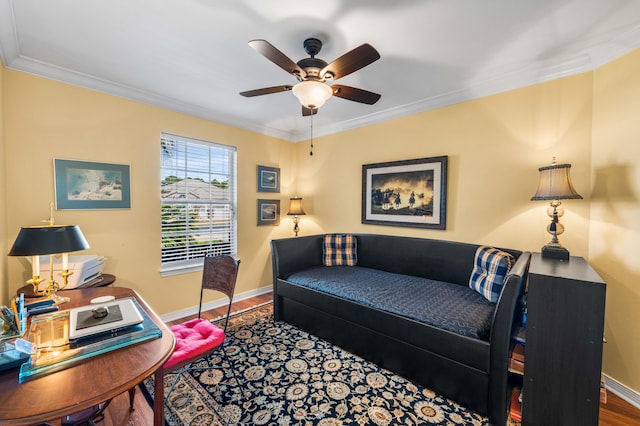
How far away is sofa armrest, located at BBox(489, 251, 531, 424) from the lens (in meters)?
1.58

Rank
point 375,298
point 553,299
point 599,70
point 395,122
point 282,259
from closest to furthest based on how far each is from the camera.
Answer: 1. point 553,299
2. point 599,70
3. point 375,298
4. point 282,259
5. point 395,122

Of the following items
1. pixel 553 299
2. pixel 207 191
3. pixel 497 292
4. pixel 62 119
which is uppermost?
pixel 62 119

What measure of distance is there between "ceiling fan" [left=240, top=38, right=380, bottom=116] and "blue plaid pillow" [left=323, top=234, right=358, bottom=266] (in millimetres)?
1920

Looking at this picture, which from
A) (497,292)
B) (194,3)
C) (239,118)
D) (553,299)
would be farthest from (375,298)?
(239,118)

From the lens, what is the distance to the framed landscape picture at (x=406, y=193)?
299 centimetres

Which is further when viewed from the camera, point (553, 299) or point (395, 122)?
point (395, 122)

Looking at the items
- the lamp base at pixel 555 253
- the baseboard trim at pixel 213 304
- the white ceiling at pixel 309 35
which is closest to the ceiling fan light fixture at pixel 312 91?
the white ceiling at pixel 309 35

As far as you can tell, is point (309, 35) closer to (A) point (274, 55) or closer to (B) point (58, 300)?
(A) point (274, 55)

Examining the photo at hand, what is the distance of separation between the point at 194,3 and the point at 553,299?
9.11 feet

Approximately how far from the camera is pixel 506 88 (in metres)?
2.52

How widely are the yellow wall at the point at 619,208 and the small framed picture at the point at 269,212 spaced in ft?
12.0

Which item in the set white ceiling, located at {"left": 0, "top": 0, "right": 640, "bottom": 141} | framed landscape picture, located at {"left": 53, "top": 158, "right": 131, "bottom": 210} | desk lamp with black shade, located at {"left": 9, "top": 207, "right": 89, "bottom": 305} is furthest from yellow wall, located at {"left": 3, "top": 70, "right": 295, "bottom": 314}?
desk lamp with black shade, located at {"left": 9, "top": 207, "right": 89, "bottom": 305}

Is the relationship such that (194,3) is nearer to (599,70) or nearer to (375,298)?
(375,298)

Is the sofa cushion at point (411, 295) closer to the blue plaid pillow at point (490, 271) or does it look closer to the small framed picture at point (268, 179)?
the blue plaid pillow at point (490, 271)
